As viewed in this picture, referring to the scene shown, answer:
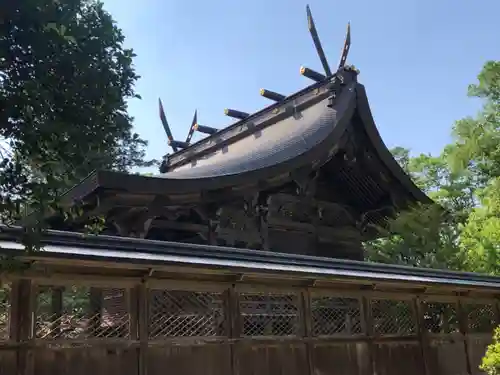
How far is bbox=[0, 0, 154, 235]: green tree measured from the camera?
3959 mm

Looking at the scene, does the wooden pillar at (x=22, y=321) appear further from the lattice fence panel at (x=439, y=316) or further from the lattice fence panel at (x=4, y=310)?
the lattice fence panel at (x=439, y=316)

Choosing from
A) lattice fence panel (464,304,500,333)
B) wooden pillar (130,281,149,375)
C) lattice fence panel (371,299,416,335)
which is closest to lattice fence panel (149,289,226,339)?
wooden pillar (130,281,149,375)

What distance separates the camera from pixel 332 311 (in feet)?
34.5

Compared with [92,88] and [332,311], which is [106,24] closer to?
[92,88]

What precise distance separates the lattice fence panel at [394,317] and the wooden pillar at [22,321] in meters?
6.41

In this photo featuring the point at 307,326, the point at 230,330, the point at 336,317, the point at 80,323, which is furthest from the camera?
the point at 336,317

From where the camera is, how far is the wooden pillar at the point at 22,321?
618cm

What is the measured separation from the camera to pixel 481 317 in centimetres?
1287

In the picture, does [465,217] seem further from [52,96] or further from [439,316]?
[52,96]

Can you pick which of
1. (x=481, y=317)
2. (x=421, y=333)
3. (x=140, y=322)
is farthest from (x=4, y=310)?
(x=481, y=317)

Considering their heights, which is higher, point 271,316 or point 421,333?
Answer: point 271,316

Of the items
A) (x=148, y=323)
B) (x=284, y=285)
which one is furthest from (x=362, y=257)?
(x=148, y=323)

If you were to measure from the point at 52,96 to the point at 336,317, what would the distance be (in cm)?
785

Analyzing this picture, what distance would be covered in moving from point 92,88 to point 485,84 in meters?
20.7
